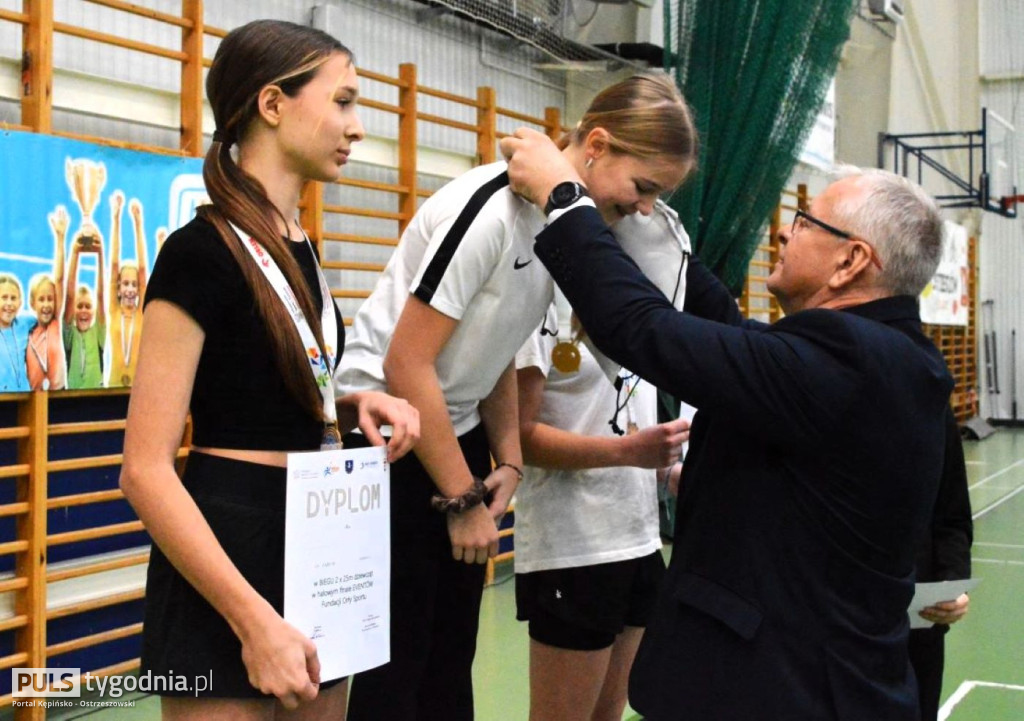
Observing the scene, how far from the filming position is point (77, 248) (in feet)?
10.8

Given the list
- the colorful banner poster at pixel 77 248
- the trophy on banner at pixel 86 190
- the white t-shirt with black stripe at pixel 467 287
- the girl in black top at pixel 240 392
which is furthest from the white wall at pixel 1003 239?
the girl in black top at pixel 240 392

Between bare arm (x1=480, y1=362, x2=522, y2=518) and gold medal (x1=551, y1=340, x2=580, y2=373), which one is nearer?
bare arm (x1=480, y1=362, x2=522, y2=518)

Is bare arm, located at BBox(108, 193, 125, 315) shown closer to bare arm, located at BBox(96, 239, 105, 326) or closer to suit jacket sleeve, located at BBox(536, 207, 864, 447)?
bare arm, located at BBox(96, 239, 105, 326)

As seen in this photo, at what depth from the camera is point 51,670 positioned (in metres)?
3.32

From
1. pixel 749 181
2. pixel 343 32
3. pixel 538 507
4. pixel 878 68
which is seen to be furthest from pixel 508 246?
pixel 878 68

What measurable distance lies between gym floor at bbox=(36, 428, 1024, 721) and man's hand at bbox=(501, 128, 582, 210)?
225 cm


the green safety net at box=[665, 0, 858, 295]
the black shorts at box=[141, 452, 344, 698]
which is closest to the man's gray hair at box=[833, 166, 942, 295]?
the black shorts at box=[141, 452, 344, 698]

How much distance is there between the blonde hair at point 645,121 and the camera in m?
1.62

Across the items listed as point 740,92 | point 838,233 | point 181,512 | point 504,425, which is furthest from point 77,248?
point 740,92

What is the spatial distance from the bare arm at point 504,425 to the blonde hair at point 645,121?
1.28 feet

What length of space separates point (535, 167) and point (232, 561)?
634 mm

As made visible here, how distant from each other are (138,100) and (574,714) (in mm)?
2580

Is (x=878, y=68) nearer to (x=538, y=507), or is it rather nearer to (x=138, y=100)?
(x=138, y=100)

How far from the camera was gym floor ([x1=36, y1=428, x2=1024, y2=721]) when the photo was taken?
3.47 m
